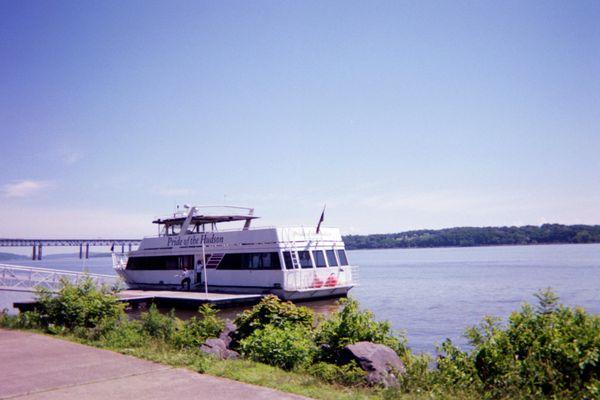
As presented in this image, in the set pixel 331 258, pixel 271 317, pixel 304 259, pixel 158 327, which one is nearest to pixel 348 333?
pixel 271 317

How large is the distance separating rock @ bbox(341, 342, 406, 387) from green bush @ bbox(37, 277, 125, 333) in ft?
21.0

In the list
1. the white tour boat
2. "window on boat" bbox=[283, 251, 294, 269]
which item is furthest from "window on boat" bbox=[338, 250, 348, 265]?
"window on boat" bbox=[283, 251, 294, 269]

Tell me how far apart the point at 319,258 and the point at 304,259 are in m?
1.05

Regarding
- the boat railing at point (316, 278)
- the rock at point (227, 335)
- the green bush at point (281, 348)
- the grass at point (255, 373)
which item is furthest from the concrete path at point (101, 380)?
the boat railing at point (316, 278)

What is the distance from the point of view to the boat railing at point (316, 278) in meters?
25.6

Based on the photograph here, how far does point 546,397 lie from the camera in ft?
20.5

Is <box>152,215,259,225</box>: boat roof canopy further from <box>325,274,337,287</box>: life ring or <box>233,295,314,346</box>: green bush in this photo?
<box>233,295,314,346</box>: green bush

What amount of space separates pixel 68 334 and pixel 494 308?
22.7 metres

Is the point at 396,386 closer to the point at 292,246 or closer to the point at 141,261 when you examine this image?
the point at 292,246

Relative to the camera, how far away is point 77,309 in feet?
40.5

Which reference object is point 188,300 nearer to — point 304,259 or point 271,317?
point 304,259

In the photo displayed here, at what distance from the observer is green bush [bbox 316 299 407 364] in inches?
338

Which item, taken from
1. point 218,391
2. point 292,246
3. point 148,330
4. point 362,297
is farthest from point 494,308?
point 218,391

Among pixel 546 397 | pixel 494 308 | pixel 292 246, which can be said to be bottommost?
pixel 494 308
